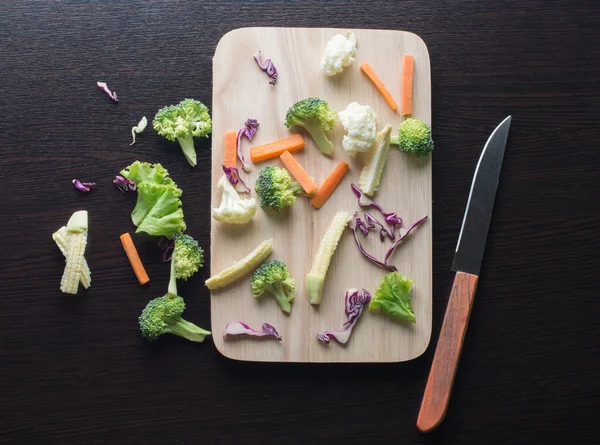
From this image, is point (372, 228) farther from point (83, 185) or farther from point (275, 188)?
point (83, 185)

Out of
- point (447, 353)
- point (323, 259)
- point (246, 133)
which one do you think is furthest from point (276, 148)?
point (447, 353)

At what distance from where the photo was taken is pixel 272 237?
2.91 m

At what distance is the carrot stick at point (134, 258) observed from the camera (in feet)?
9.64

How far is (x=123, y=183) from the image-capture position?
296 cm

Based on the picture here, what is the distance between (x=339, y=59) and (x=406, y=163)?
0.57 meters

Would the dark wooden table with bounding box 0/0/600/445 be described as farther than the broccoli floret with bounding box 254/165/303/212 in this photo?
Yes

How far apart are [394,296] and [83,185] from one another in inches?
60.6

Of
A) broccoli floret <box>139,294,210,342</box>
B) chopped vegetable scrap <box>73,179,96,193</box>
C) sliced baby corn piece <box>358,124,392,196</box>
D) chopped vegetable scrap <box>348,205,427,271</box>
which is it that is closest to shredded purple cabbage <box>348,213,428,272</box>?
chopped vegetable scrap <box>348,205,427,271</box>

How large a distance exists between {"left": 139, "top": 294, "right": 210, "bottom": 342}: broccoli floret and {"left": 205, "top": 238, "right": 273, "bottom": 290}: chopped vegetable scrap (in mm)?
199

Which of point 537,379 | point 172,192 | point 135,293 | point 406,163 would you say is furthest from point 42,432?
point 537,379

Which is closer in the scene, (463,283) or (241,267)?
(241,267)

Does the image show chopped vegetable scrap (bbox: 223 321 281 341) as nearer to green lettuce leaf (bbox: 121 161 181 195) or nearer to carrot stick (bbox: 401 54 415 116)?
green lettuce leaf (bbox: 121 161 181 195)

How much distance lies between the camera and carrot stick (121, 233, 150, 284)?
2939 millimetres

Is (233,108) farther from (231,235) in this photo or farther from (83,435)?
(83,435)
